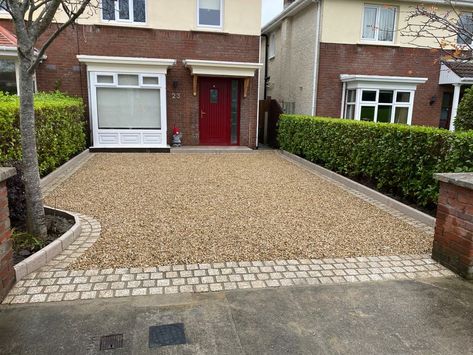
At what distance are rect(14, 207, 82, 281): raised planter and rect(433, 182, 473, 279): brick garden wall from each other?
13.7 ft

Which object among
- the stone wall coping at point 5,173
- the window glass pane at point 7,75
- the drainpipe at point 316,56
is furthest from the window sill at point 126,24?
the stone wall coping at point 5,173

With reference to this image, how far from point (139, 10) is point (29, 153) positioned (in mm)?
9509

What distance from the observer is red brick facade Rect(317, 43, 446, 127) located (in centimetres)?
1398

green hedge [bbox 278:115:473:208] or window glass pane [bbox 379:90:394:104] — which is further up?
window glass pane [bbox 379:90:394:104]

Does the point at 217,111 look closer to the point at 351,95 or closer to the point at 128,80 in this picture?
the point at 128,80

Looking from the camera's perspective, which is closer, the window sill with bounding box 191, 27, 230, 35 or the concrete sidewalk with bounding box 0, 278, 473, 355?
the concrete sidewalk with bounding box 0, 278, 473, 355

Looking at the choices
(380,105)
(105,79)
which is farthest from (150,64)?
(380,105)

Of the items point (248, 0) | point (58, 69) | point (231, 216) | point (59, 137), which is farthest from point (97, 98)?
point (231, 216)

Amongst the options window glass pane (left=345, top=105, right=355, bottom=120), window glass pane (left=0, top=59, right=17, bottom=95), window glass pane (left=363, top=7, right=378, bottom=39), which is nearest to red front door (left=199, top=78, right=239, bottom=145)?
window glass pane (left=345, top=105, right=355, bottom=120)

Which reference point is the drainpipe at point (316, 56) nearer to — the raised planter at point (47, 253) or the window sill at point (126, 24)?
the window sill at point (126, 24)

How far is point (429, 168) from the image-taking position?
6027 mm

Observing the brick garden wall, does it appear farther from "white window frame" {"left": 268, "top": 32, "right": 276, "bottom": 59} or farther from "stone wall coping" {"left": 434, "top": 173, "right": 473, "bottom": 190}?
"white window frame" {"left": 268, "top": 32, "right": 276, "bottom": 59}

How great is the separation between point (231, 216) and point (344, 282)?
234 centimetres

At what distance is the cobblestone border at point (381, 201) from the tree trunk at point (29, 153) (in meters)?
4.96
